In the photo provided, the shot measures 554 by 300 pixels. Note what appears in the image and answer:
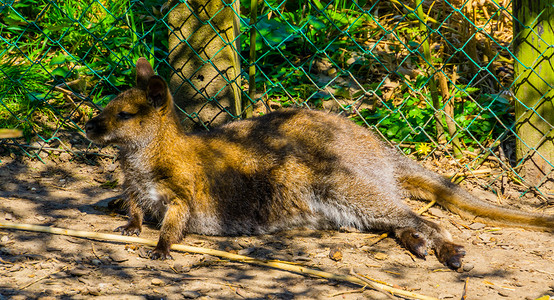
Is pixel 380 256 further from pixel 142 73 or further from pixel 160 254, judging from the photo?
pixel 142 73

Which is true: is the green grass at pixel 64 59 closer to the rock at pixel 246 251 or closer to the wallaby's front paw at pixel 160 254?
the wallaby's front paw at pixel 160 254

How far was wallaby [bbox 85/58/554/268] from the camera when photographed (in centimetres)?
413

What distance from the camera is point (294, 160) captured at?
4.41 m

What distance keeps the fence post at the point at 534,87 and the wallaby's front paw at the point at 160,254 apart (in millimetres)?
3242

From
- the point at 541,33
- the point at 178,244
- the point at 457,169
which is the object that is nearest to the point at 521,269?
the point at 457,169

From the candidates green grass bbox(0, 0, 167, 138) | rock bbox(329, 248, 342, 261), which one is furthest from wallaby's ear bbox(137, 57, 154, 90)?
rock bbox(329, 248, 342, 261)

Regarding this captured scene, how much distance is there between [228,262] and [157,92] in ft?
4.59

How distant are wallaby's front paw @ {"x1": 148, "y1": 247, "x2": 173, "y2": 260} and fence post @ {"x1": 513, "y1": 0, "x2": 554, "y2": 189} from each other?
3242 millimetres

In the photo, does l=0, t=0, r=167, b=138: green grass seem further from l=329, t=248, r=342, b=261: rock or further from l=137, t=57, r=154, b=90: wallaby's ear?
l=329, t=248, r=342, b=261: rock

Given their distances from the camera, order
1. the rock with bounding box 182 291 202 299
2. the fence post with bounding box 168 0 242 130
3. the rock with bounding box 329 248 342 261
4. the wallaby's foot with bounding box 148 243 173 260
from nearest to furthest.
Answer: the rock with bounding box 182 291 202 299 < the wallaby's foot with bounding box 148 243 173 260 < the rock with bounding box 329 248 342 261 < the fence post with bounding box 168 0 242 130

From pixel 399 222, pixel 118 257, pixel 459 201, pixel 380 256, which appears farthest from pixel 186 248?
pixel 459 201

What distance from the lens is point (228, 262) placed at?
3750 millimetres

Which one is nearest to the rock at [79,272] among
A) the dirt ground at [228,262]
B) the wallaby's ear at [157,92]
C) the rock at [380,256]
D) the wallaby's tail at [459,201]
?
the dirt ground at [228,262]

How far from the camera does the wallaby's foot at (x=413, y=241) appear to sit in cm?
397
